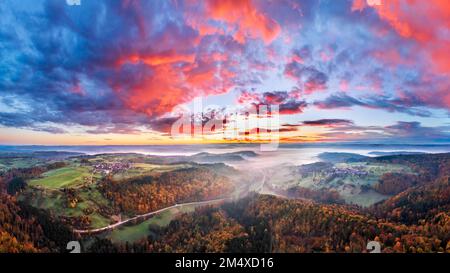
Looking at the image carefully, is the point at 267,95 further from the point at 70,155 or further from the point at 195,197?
the point at 70,155

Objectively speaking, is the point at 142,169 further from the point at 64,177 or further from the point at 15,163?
the point at 15,163

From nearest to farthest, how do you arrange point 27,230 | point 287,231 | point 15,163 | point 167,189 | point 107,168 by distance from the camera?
1. point 27,230
2. point 287,231
3. point 15,163
4. point 107,168
5. point 167,189

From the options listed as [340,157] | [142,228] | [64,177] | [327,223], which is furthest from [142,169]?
[340,157]

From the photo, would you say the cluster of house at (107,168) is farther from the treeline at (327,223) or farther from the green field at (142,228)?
the treeline at (327,223)

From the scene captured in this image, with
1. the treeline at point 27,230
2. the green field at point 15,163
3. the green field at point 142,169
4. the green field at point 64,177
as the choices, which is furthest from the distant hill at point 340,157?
the green field at point 15,163

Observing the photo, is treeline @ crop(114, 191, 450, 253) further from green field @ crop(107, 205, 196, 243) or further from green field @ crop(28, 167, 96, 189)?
green field @ crop(28, 167, 96, 189)
